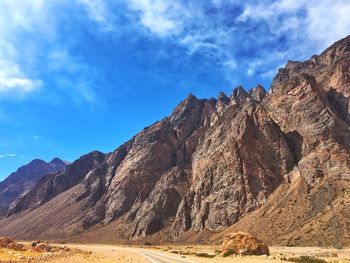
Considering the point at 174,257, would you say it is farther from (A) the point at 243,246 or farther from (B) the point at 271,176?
(B) the point at 271,176

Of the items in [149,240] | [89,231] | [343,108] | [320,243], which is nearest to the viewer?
[320,243]

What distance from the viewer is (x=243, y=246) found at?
51.2m

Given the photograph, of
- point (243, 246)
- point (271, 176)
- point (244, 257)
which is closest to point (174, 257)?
point (243, 246)

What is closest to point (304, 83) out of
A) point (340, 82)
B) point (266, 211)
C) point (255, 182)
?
point (340, 82)

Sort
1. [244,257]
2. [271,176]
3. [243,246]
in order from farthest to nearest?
[271,176]
[243,246]
[244,257]

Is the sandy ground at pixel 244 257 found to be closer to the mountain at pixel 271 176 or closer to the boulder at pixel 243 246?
the boulder at pixel 243 246

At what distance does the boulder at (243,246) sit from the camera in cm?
5062

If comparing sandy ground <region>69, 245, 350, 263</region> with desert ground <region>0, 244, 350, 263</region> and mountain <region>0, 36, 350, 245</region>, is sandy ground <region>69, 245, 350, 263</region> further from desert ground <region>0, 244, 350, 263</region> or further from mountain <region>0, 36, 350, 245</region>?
mountain <region>0, 36, 350, 245</region>

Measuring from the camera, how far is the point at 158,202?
167 meters

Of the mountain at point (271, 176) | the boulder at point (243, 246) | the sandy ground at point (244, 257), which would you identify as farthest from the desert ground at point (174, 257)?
the mountain at point (271, 176)

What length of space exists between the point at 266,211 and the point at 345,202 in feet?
86.5

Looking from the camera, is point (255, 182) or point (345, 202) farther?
point (255, 182)

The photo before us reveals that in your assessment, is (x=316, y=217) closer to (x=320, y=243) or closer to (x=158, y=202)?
(x=320, y=243)

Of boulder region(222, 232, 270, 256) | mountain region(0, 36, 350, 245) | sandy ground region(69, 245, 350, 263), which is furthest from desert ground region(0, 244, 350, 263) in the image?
mountain region(0, 36, 350, 245)
